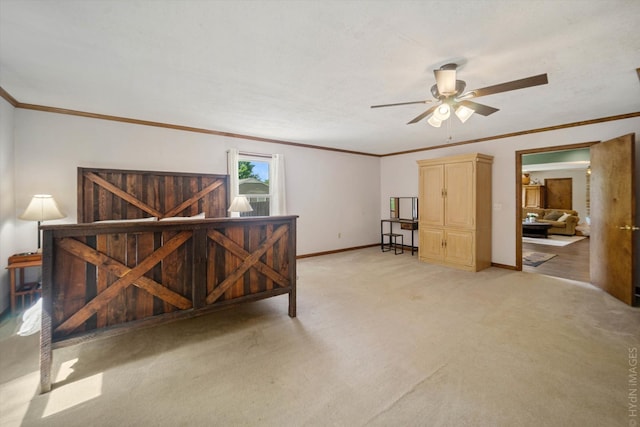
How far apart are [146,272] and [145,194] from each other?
2.16 metres

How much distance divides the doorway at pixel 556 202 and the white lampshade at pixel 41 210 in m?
6.82

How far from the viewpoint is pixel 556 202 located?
35.7 feet

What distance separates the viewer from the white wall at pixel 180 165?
3.36 metres

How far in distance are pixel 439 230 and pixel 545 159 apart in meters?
5.10

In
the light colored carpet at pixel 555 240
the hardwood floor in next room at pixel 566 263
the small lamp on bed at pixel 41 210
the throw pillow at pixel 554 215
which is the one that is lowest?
the hardwood floor in next room at pixel 566 263

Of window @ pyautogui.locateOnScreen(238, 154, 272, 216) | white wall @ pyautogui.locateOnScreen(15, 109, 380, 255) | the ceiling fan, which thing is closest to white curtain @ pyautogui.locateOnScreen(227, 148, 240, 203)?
white wall @ pyautogui.locateOnScreen(15, 109, 380, 255)

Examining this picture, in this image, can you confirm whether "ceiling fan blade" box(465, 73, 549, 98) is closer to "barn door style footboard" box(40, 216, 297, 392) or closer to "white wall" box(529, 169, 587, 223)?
"barn door style footboard" box(40, 216, 297, 392)

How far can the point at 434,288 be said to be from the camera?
150 inches

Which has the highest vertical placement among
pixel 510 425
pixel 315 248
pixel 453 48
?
pixel 453 48

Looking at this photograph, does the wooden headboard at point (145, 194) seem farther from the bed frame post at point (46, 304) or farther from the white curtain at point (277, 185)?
the bed frame post at point (46, 304)

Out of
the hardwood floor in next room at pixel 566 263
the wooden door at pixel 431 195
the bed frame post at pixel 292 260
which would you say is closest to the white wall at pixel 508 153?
the hardwood floor in next room at pixel 566 263

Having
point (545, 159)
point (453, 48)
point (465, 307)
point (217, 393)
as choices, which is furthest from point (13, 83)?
point (545, 159)

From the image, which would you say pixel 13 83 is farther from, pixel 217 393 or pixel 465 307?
pixel 465 307

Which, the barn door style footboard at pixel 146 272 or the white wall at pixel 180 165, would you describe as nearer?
the barn door style footboard at pixel 146 272
